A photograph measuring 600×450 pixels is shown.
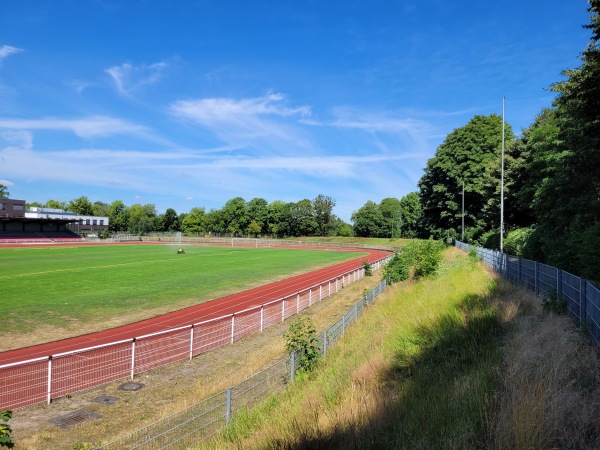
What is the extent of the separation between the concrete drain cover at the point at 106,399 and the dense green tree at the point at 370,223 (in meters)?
120

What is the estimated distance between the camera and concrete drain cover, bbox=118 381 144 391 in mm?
11977

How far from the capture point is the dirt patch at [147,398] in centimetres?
924

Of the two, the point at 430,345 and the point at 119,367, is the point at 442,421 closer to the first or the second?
the point at 430,345

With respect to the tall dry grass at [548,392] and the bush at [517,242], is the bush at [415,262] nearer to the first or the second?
the bush at [517,242]

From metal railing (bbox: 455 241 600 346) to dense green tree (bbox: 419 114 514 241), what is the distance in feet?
113

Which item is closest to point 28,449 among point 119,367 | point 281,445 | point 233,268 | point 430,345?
point 119,367

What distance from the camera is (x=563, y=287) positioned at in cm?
1223

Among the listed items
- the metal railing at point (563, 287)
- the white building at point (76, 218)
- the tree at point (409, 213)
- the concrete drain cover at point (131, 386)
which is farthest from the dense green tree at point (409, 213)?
the concrete drain cover at point (131, 386)

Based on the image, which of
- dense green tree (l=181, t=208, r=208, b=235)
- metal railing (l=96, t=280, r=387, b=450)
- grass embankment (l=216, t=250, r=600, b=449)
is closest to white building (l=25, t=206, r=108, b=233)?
dense green tree (l=181, t=208, r=208, b=235)

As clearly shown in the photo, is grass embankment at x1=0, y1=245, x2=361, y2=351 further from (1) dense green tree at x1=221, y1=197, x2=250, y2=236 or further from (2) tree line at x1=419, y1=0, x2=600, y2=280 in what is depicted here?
(1) dense green tree at x1=221, y1=197, x2=250, y2=236

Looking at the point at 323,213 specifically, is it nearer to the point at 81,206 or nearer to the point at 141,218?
the point at 141,218

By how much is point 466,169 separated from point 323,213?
7903cm

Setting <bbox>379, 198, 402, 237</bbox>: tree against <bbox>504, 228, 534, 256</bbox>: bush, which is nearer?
<bbox>504, 228, 534, 256</bbox>: bush

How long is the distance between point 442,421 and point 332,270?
41.2m
